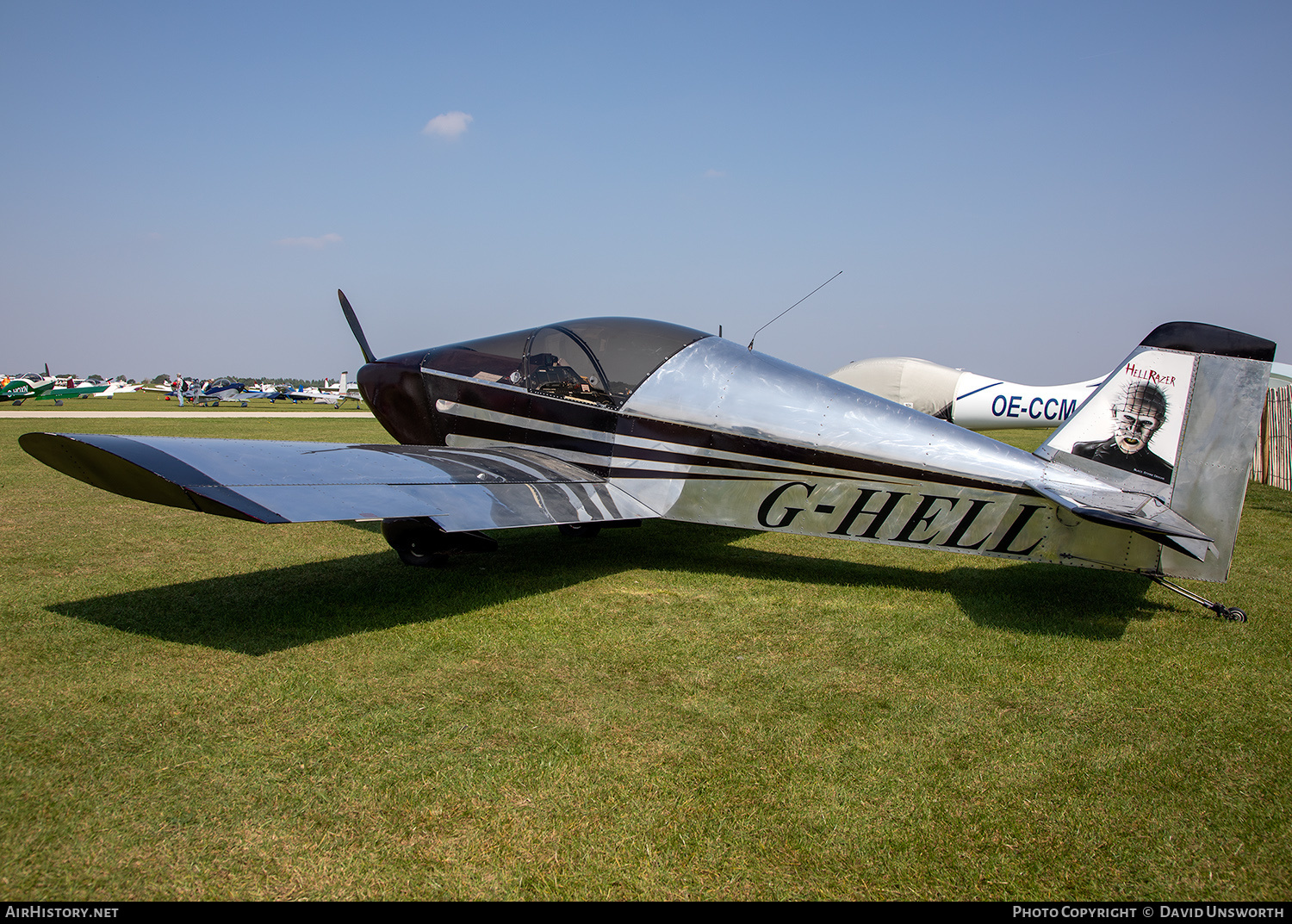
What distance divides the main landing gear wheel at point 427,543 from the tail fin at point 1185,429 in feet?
13.2

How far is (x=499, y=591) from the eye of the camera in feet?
17.4

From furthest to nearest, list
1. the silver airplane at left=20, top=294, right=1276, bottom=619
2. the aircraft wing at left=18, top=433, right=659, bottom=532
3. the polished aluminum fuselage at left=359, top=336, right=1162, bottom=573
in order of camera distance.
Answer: the polished aluminum fuselage at left=359, top=336, right=1162, bottom=573 → the silver airplane at left=20, top=294, right=1276, bottom=619 → the aircraft wing at left=18, top=433, right=659, bottom=532

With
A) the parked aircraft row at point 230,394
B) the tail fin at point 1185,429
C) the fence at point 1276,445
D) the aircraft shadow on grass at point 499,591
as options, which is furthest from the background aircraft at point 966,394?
the parked aircraft row at point 230,394

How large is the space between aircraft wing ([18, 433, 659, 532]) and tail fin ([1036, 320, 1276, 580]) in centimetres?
311

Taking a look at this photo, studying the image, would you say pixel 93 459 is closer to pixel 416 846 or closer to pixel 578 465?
pixel 416 846

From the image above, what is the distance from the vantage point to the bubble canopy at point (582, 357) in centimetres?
598

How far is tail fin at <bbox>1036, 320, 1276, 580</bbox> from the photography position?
4.43 m

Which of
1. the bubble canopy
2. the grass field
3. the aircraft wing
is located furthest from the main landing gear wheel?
the bubble canopy

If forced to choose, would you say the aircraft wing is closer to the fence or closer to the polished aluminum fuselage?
the polished aluminum fuselage

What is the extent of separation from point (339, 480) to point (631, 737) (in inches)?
94.1

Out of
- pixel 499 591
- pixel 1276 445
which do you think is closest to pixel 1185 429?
pixel 499 591

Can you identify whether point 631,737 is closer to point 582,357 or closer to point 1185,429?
point 582,357

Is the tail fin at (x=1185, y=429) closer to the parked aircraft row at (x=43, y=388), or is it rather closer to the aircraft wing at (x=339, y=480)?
the aircraft wing at (x=339, y=480)

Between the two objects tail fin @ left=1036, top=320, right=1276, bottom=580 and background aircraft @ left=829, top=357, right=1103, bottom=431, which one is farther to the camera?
background aircraft @ left=829, top=357, right=1103, bottom=431
